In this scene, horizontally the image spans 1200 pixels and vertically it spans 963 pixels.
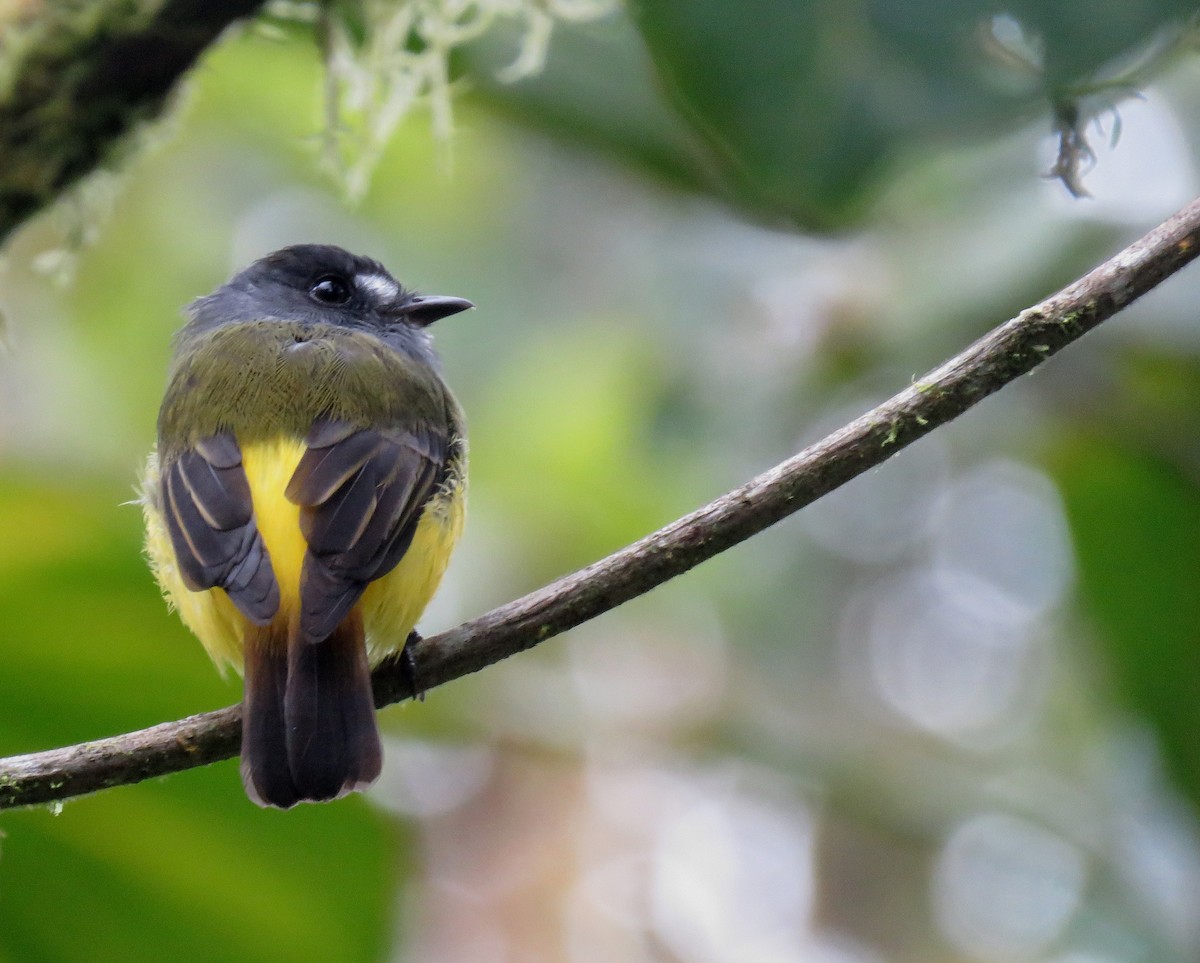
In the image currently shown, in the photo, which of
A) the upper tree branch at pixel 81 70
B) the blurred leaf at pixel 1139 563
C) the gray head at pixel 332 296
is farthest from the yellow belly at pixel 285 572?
the blurred leaf at pixel 1139 563

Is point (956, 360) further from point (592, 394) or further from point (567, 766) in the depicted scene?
point (567, 766)

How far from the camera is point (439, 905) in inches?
289

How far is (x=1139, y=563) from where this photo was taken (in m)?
4.56

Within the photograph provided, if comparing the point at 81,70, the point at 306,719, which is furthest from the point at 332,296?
the point at 306,719

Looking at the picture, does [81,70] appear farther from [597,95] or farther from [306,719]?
[597,95]

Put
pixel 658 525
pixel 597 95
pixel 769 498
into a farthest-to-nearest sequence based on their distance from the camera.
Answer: pixel 658 525 < pixel 597 95 < pixel 769 498

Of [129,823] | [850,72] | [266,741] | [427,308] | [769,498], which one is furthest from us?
[427,308]

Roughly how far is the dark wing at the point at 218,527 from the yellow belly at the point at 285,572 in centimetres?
4

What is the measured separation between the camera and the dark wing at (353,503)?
106 inches

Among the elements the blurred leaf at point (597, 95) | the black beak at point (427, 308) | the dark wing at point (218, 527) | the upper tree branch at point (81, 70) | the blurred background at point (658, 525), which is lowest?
the blurred background at point (658, 525)

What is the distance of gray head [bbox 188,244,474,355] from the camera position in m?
4.04

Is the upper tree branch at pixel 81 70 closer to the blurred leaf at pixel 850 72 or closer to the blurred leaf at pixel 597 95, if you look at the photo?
the blurred leaf at pixel 850 72

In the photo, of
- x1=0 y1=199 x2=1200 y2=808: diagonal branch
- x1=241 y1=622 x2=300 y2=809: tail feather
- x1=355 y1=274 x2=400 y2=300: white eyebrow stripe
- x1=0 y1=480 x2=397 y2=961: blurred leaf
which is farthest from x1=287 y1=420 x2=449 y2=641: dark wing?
x1=355 y1=274 x2=400 y2=300: white eyebrow stripe

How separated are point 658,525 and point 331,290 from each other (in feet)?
6.45
